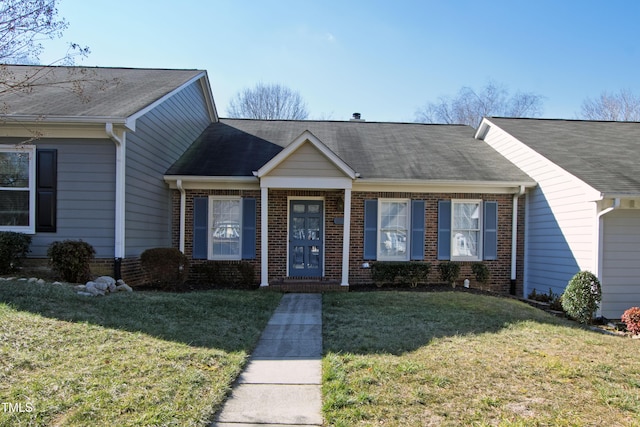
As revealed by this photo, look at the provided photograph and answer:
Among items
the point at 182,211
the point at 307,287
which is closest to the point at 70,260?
the point at 182,211

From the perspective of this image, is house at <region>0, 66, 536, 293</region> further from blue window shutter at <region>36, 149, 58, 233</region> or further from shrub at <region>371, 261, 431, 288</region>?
shrub at <region>371, 261, 431, 288</region>

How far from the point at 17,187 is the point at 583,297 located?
37.5 ft

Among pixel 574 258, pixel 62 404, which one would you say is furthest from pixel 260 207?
pixel 62 404

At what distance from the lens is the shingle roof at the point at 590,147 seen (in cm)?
948

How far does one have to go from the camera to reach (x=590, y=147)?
38.2 ft

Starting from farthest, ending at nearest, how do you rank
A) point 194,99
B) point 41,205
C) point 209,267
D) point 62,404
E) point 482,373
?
point 194,99
point 209,267
point 41,205
point 482,373
point 62,404

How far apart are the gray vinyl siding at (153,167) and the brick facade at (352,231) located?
71 cm

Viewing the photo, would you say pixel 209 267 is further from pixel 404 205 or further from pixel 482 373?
pixel 482 373

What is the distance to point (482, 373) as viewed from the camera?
466cm

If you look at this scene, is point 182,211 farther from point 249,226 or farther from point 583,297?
point 583,297

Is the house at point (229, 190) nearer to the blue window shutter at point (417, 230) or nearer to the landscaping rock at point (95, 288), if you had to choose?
the blue window shutter at point (417, 230)

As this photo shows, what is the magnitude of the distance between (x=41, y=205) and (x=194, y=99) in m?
5.94

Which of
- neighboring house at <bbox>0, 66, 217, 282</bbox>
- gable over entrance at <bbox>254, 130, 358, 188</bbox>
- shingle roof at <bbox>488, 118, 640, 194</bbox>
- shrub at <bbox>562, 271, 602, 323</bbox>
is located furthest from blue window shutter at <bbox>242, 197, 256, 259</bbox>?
shingle roof at <bbox>488, 118, 640, 194</bbox>

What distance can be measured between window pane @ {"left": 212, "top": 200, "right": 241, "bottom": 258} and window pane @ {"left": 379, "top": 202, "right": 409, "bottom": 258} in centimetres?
376
